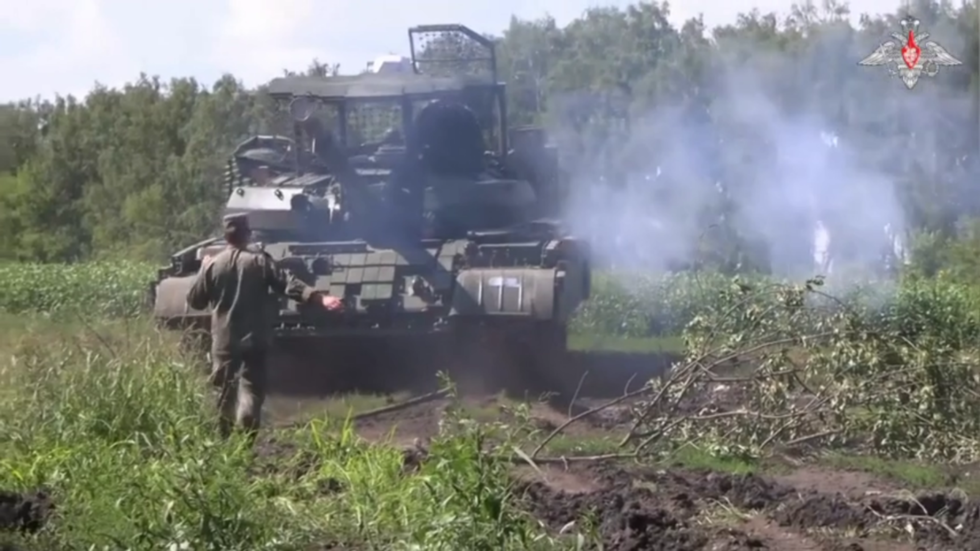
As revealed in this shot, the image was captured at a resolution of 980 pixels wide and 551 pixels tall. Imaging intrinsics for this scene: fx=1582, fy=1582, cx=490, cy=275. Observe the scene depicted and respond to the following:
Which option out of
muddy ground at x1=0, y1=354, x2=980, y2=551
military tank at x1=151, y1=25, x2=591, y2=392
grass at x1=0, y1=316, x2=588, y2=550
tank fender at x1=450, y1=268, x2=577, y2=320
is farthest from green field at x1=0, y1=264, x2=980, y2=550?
military tank at x1=151, y1=25, x2=591, y2=392

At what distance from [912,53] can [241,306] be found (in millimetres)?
10680

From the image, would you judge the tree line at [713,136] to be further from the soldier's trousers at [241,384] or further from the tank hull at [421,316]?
the soldier's trousers at [241,384]

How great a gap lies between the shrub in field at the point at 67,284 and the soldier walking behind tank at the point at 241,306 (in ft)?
47.9

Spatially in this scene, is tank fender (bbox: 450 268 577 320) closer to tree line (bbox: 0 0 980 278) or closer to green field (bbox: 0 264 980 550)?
green field (bbox: 0 264 980 550)

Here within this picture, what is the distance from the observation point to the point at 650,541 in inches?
270

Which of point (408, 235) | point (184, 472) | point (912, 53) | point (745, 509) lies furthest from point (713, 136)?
point (184, 472)

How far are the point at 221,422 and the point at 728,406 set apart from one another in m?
3.70

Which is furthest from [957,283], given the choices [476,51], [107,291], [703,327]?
[107,291]

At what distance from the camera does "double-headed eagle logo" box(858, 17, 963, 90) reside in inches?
709

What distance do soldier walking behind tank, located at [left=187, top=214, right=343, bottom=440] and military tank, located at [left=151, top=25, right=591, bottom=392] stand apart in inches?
100

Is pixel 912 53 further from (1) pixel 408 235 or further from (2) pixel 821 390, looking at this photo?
(2) pixel 821 390

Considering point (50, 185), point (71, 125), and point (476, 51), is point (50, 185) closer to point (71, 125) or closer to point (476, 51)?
point (71, 125)

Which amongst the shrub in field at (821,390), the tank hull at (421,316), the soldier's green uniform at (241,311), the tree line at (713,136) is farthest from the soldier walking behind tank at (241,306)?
the tree line at (713,136)

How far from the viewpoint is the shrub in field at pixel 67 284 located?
25641 mm
